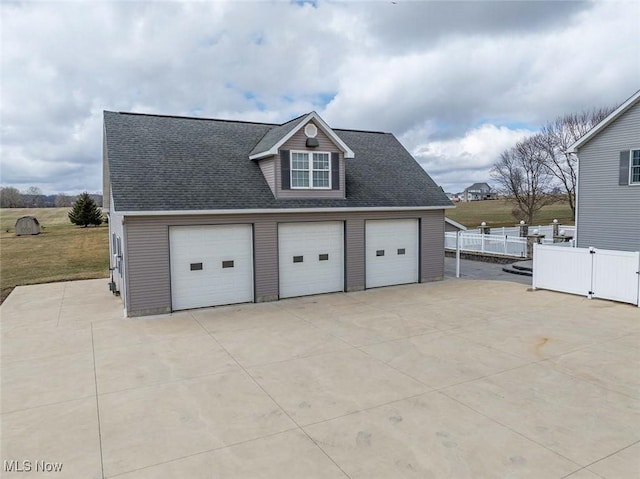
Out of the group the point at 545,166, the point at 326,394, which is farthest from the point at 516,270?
the point at 545,166

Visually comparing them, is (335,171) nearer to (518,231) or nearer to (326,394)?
(326,394)

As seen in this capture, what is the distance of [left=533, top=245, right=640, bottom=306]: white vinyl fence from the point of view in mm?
11258

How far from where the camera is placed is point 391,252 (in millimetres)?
14719

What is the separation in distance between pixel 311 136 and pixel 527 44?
9.65 metres

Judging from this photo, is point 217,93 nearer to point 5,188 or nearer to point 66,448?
point 66,448

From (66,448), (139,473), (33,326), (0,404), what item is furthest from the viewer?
(33,326)

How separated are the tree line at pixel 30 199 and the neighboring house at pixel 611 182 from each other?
83301mm

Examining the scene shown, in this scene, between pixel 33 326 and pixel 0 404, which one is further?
pixel 33 326

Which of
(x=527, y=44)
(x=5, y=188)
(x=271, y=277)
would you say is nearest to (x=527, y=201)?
(x=527, y=44)

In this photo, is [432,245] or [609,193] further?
[432,245]

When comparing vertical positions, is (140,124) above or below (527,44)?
below

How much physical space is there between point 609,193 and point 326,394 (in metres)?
14.2

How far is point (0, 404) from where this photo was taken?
19.7 ft

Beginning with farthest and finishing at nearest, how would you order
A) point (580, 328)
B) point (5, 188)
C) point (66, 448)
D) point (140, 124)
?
point (5, 188) → point (140, 124) → point (580, 328) → point (66, 448)
